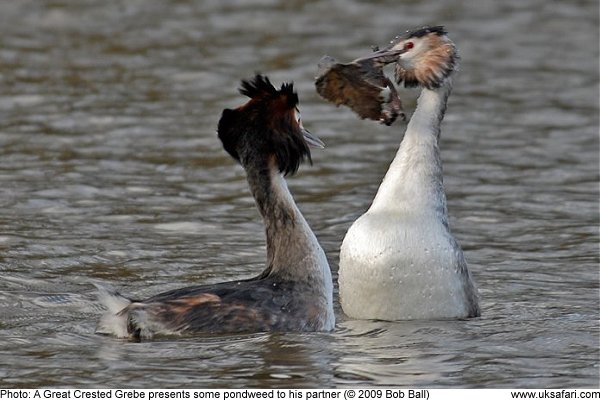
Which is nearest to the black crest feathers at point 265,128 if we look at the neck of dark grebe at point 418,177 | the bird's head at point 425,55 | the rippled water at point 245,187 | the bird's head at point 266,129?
the bird's head at point 266,129

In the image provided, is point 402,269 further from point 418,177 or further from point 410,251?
point 418,177

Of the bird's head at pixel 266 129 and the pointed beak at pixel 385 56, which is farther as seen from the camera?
the pointed beak at pixel 385 56

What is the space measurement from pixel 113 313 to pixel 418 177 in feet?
6.26

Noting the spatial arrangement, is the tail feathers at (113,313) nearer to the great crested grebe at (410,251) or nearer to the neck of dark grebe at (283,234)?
the neck of dark grebe at (283,234)

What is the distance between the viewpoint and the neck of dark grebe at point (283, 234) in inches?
340

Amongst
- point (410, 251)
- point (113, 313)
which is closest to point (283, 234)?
point (410, 251)

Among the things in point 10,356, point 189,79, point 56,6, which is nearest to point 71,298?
point 10,356

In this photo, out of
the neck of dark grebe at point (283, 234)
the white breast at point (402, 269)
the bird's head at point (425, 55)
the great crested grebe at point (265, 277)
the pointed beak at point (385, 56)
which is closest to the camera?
the great crested grebe at point (265, 277)

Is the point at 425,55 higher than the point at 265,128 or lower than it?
higher

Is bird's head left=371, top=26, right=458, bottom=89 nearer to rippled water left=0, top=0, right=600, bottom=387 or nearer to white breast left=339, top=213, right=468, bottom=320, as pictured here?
white breast left=339, top=213, right=468, bottom=320

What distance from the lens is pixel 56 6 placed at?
63.9ft

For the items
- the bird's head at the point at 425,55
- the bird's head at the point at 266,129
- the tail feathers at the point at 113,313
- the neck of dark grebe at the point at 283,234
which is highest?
the bird's head at the point at 425,55

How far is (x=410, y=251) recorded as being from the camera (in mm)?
8719

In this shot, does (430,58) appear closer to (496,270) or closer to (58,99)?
(496,270)
